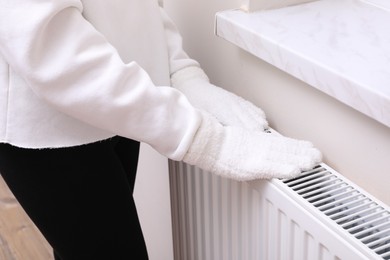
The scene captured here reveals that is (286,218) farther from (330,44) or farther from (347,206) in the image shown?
(330,44)

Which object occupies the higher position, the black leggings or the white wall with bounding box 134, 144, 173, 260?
the black leggings

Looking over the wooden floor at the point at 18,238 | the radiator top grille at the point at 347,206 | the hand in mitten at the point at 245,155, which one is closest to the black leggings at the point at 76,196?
the hand in mitten at the point at 245,155

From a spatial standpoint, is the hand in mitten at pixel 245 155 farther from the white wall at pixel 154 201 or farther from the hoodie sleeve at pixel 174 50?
the white wall at pixel 154 201

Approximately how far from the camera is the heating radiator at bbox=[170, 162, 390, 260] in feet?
2.82

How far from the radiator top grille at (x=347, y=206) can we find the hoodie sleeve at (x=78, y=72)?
231mm

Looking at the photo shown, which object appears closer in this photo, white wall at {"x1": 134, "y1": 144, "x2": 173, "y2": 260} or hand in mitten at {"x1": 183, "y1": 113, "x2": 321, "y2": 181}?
hand in mitten at {"x1": 183, "y1": 113, "x2": 321, "y2": 181}

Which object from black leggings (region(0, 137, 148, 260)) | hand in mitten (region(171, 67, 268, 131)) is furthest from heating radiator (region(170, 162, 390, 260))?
black leggings (region(0, 137, 148, 260))

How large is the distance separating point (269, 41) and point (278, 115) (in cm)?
16

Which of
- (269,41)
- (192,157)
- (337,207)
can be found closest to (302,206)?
(337,207)

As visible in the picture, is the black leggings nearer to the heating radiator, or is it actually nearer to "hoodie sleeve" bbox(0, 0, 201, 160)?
"hoodie sleeve" bbox(0, 0, 201, 160)

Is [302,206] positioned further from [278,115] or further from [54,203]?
[54,203]

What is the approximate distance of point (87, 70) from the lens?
826 millimetres

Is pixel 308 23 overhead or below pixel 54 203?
overhead

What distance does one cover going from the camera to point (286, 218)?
0.97 m
